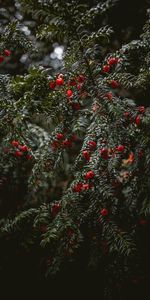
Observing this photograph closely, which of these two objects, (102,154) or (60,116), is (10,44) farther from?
(102,154)

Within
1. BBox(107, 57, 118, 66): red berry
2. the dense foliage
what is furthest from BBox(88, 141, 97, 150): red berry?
BBox(107, 57, 118, 66): red berry

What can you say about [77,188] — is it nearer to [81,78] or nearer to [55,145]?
[55,145]

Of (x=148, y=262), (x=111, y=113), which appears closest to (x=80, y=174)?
(x=111, y=113)

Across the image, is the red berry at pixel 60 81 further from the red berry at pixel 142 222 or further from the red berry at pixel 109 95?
the red berry at pixel 142 222

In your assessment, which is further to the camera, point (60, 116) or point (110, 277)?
point (110, 277)

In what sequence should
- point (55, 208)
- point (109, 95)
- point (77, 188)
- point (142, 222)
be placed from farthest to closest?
point (142, 222), point (55, 208), point (77, 188), point (109, 95)

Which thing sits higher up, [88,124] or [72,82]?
[72,82]

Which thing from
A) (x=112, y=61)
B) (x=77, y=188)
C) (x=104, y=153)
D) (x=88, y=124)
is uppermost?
(x=112, y=61)

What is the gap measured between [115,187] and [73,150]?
280 centimetres

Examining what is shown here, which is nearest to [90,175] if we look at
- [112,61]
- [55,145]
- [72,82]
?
[55,145]

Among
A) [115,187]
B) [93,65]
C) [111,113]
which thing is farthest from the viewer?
[115,187]

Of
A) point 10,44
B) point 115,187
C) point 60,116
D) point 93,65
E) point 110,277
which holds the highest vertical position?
point 10,44

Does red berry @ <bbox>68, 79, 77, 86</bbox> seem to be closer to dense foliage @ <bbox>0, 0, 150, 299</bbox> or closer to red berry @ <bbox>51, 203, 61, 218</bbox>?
dense foliage @ <bbox>0, 0, 150, 299</bbox>

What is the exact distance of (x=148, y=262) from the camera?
279 centimetres
